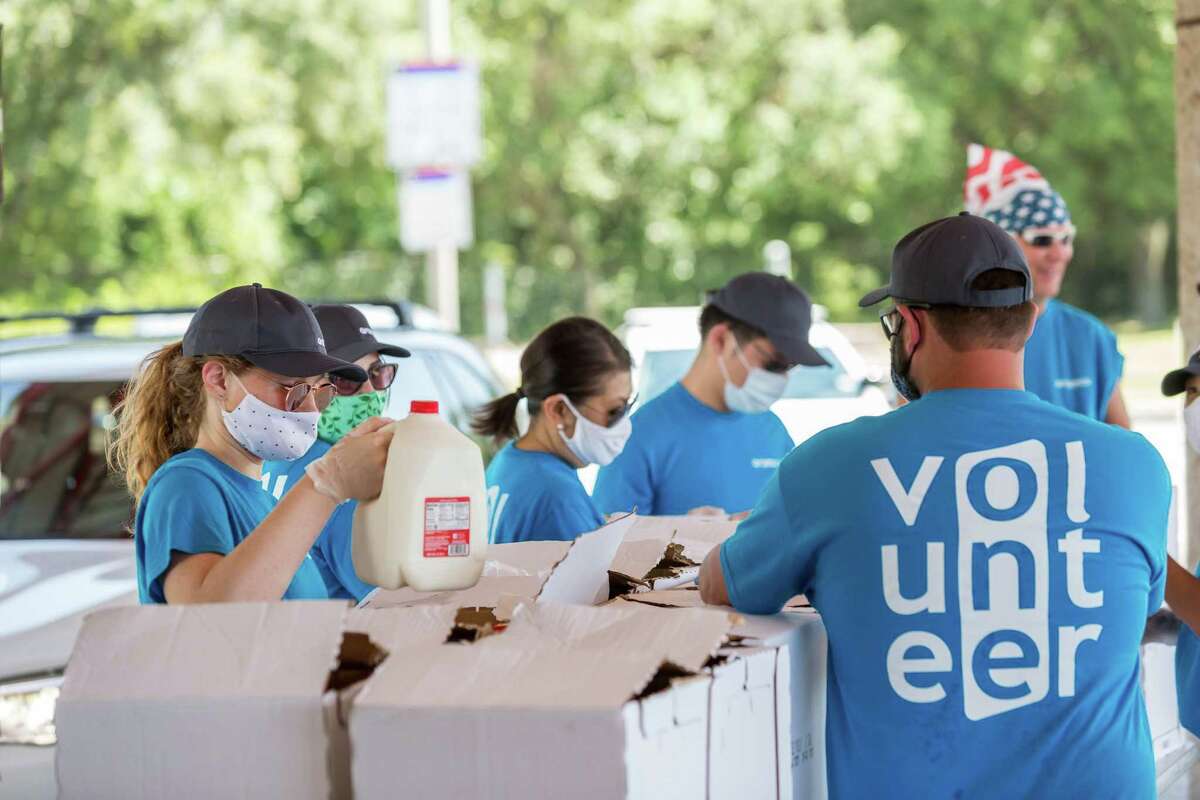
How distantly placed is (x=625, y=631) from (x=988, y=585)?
544mm

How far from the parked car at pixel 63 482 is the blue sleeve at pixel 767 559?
2397 mm

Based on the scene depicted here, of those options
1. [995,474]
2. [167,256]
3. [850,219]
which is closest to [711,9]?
[850,219]

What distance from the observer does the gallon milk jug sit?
2639mm

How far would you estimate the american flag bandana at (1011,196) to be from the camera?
5.45m

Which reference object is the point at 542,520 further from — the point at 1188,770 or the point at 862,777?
the point at 1188,770

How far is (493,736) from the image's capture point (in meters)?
2.14

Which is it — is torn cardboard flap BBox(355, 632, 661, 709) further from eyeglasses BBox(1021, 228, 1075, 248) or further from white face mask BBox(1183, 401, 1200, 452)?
eyeglasses BBox(1021, 228, 1075, 248)

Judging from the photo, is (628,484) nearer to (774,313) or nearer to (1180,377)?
(774,313)

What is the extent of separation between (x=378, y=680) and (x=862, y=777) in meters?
0.80

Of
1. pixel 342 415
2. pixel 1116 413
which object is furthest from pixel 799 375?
pixel 342 415

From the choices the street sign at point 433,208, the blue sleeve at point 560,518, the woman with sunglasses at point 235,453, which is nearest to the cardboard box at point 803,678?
the woman with sunglasses at point 235,453

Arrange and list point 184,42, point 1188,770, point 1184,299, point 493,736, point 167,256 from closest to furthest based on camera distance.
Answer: point 493,736 → point 1188,770 → point 1184,299 → point 184,42 → point 167,256

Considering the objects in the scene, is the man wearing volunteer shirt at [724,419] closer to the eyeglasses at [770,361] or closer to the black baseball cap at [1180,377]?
the eyeglasses at [770,361]

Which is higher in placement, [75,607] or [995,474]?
[995,474]
